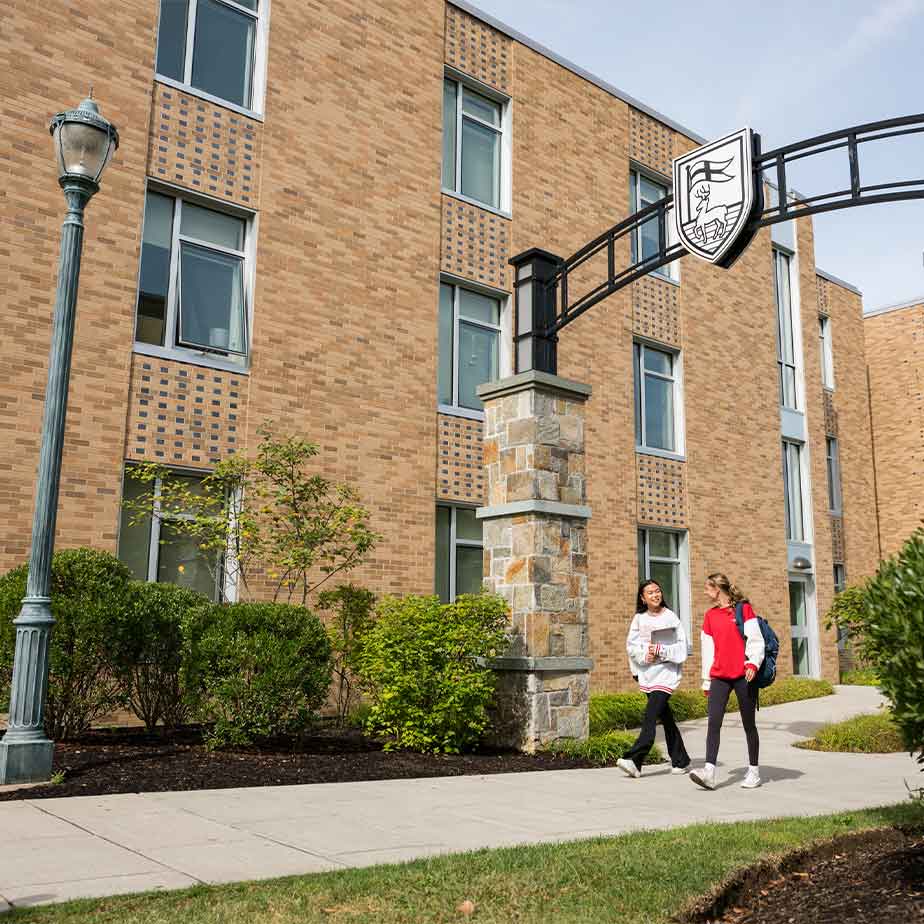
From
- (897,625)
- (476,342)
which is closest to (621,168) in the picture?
(476,342)

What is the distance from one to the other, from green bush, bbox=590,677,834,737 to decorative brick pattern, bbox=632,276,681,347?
7021 mm

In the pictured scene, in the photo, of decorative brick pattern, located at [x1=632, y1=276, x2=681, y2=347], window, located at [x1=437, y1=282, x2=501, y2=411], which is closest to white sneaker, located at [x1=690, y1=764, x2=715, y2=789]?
window, located at [x1=437, y1=282, x2=501, y2=411]

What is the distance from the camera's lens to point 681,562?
1911cm

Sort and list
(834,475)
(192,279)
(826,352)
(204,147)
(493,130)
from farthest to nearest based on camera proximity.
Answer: (826,352), (834,475), (493,130), (204,147), (192,279)

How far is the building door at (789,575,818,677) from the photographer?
74.3 ft

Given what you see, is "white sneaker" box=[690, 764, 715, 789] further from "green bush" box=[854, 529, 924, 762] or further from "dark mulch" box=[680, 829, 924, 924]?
"green bush" box=[854, 529, 924, 762]

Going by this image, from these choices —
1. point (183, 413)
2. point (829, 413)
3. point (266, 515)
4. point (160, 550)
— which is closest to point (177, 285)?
point (183, 413)

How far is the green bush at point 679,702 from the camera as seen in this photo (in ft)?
44.2

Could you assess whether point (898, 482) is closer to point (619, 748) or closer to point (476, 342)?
point (476, 342)

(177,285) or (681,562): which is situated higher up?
(177,285)

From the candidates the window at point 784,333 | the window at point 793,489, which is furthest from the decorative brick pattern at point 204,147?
the window at point 793,489

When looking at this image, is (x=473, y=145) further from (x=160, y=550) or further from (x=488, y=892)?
(x=488, y=892)

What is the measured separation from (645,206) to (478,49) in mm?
4743

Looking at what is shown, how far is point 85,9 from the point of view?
38.4 feet
